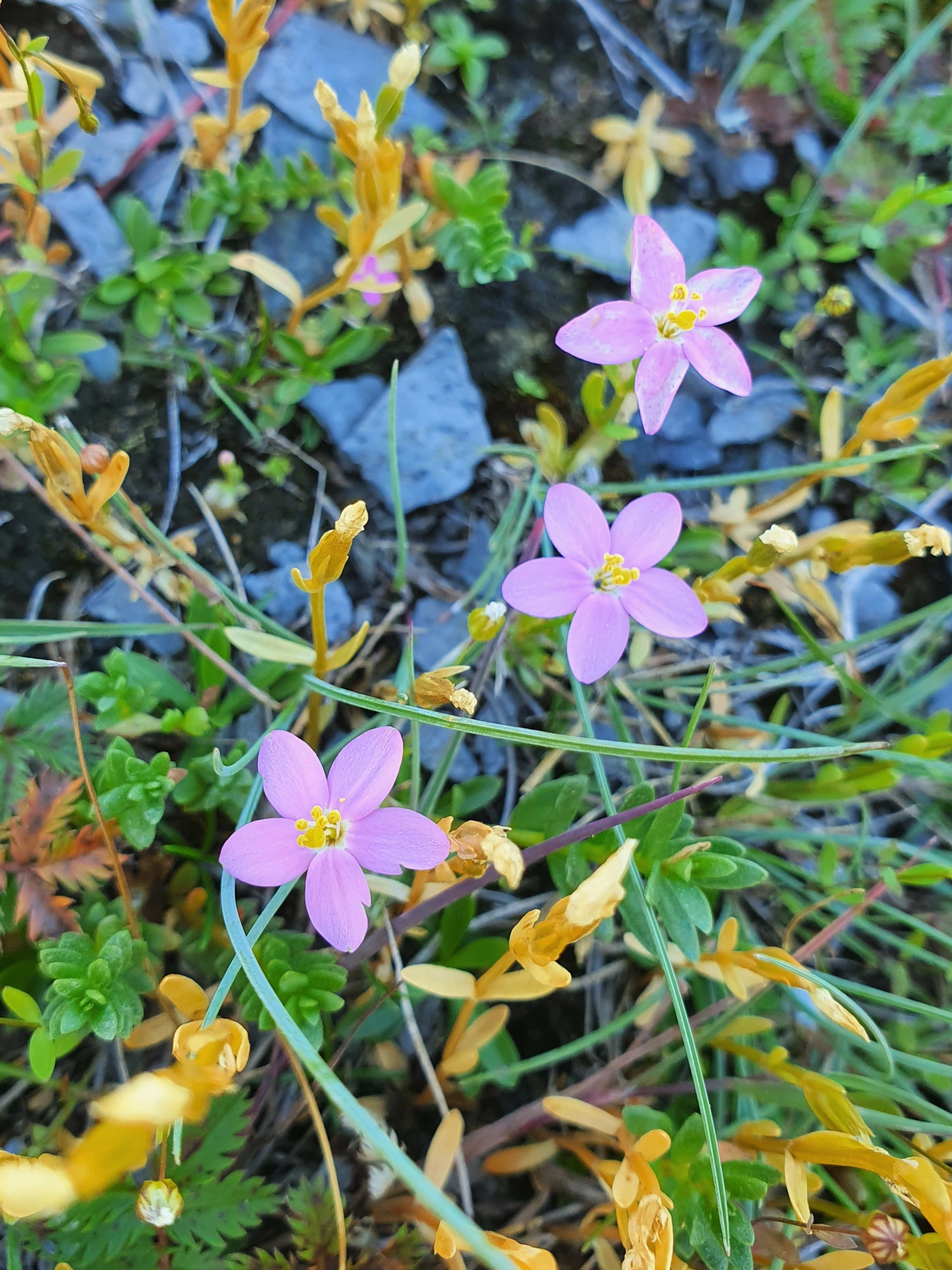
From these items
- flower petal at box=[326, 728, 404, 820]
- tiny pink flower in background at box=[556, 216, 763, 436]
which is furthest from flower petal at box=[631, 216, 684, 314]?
flower petal at box=[326, 728, 404, 820]

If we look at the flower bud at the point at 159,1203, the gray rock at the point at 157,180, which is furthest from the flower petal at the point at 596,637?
the gray rock at the point at 157,180

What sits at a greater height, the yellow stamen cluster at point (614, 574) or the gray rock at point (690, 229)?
the gray rock at point (690, 229)

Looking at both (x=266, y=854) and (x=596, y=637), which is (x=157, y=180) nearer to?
(x=596, y=637)

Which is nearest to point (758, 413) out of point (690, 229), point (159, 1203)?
point (690, 229)

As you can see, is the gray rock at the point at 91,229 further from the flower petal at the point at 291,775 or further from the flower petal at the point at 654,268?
the flower petal at the point at 291,775

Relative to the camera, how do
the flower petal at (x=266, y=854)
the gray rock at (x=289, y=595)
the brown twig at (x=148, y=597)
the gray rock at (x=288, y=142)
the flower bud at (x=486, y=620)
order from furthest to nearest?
the gray rock at (x=288, y=142)
the gray rock at (x=289, y=595)
the brown twig at (x=148, y=597)
the flower bud at (x=486, y=620)
the flower petal at (x=266, y=854)

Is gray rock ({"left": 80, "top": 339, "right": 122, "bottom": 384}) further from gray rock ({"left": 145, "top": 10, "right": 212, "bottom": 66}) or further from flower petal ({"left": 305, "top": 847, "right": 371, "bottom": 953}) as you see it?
flower petal ({"left": 305, "top": 847, "right": 371, "bottom": 953})

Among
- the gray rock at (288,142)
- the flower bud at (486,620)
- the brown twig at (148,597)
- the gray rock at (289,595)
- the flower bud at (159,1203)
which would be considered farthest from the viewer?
the gray rock at (288,142)
